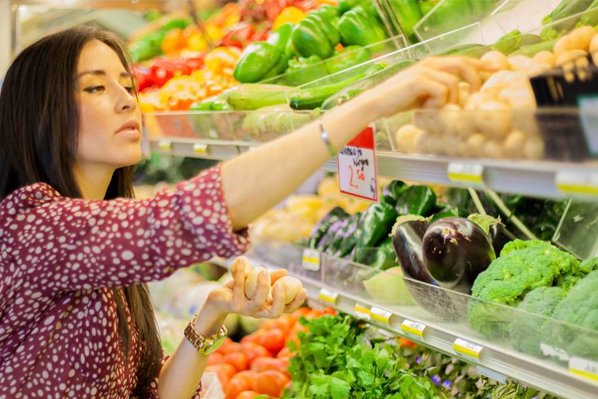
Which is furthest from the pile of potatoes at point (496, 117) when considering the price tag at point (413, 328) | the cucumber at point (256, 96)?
the cucumber at point (256, 96)

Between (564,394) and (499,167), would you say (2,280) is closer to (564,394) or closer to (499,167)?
(499,167)

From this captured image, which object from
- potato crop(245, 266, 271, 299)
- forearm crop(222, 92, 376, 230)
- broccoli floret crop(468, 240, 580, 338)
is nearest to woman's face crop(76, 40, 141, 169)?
potato crop(245, 266, 271, 299)

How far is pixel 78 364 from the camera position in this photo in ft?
4.77

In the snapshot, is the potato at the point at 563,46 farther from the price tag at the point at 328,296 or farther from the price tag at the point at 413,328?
the price tag at the point at 328,296

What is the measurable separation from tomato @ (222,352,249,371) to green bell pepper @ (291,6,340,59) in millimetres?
1130

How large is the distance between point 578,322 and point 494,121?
21.1 inches

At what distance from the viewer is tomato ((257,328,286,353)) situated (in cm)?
273

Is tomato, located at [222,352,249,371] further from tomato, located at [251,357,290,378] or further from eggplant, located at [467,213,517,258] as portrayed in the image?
eggplant, located at [467,213,517,258]

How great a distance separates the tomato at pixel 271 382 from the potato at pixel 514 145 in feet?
5.04

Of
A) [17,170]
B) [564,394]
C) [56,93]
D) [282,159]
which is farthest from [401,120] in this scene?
[17,170]

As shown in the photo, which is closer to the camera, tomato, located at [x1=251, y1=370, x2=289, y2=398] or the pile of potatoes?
the pile of potatoes

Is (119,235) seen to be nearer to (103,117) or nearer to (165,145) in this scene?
(103,117)

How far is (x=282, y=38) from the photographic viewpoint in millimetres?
2723

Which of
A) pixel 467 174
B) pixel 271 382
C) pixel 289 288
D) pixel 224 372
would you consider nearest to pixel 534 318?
pixel 467 174
